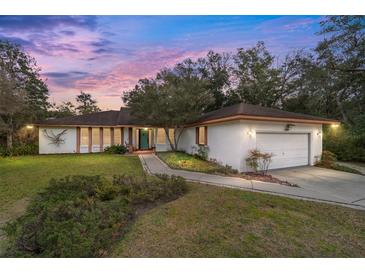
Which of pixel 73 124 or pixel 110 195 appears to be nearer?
pixel 110 195

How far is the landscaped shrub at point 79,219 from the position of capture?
2646 mm

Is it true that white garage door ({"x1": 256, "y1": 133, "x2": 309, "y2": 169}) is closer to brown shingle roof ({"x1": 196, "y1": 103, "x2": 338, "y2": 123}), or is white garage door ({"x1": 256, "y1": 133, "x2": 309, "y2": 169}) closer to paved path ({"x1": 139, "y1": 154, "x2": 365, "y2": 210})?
brown shingle roof ({"x1": 196, "y1": 103, "x2": 338, "y2": 123})

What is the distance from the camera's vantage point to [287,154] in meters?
9.34

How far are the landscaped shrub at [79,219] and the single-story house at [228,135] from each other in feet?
14.3

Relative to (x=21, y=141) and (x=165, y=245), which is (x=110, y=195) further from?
(x=21, y=141)

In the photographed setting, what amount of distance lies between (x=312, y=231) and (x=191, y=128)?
34.9 feet

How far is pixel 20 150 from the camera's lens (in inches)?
551

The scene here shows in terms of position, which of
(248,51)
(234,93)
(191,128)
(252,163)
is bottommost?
(252,163)

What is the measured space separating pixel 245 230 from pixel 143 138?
1411 cm

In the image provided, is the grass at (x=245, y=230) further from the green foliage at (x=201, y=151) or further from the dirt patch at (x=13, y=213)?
the green foliage at (x=201, y=151)

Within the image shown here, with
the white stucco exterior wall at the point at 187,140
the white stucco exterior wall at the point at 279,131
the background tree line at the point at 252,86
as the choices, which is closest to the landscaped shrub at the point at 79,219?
the white stucco exterior wall at the point at 279,131

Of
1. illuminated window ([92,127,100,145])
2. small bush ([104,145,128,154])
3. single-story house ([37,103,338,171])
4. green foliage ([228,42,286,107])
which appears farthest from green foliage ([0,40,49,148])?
green foliage ([228,42,286,107])
